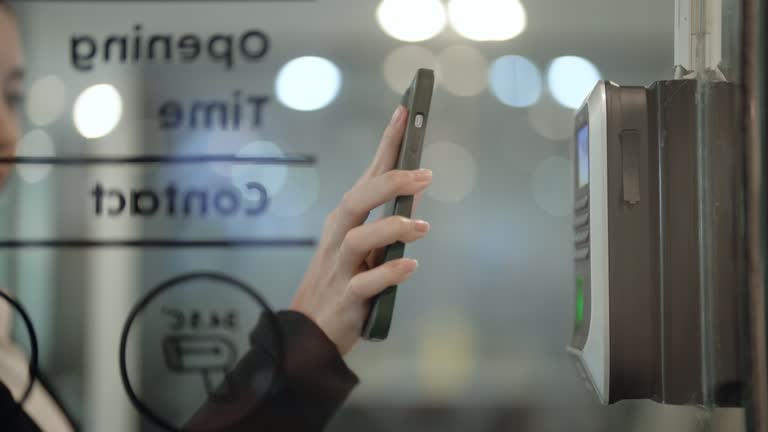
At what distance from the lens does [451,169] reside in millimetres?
1293

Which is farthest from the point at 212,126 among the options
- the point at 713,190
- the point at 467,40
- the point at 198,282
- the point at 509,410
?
the point at 713,190

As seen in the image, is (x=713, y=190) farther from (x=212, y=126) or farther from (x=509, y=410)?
(x=212, y=126)

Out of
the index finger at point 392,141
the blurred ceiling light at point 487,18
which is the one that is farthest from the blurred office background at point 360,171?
the index finger at point 392,141

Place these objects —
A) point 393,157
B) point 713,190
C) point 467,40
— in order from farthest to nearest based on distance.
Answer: point 467,40 → point 393,157 → point 713,190

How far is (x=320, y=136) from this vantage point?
4.29 feet

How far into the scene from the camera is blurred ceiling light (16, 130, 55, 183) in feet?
4.32

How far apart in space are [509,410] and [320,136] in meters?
0.53

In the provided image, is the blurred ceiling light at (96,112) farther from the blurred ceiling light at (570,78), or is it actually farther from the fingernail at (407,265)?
the blurred ceiling light at (570,78)

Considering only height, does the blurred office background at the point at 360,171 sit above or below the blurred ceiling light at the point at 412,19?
below

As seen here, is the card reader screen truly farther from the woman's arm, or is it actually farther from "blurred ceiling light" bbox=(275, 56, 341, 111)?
"blurred ceiling light" bbox=(275, 56, 341, 111)

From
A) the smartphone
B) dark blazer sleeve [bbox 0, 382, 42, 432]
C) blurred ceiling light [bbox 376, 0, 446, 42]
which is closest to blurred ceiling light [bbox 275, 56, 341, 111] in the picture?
blurred ceiling light [bbox 376, 0, 446, 42]

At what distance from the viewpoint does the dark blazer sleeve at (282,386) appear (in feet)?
4.11

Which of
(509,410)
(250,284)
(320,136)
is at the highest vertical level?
(320,136)

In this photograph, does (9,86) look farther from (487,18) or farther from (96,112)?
(487,18)
